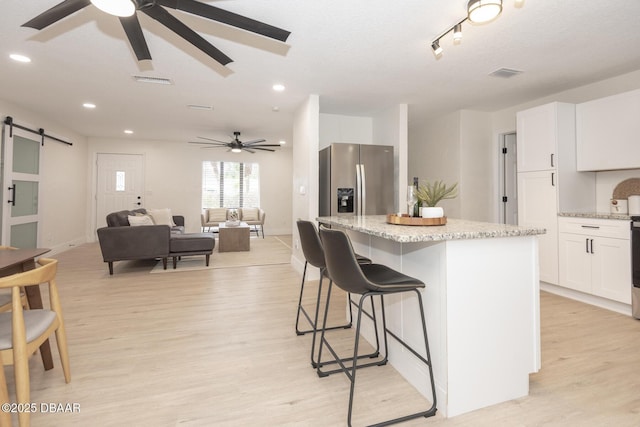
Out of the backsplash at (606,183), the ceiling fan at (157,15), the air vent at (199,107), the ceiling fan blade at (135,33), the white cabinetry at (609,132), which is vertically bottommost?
the backsplash at (606,183)

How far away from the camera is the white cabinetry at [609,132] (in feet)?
Answer: 10.3

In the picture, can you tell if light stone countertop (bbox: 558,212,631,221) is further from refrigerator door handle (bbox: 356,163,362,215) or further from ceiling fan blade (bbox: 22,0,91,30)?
ceiling fan blade (bbox: 22,0,91,30)

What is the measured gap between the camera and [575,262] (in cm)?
332

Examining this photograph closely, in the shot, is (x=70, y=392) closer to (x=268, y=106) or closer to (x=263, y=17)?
(x=263, y=17)

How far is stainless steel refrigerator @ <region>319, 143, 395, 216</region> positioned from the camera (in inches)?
171

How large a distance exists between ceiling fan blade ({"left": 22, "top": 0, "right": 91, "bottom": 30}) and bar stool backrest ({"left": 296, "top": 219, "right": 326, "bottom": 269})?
5.66 ft

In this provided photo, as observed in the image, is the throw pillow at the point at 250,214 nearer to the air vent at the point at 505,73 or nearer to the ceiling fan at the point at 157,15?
the air vent at the point at 505,73

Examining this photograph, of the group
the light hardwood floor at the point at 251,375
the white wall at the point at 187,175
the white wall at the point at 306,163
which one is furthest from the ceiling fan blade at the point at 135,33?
the white wall at the point at 187,175

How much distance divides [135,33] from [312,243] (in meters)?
1.71

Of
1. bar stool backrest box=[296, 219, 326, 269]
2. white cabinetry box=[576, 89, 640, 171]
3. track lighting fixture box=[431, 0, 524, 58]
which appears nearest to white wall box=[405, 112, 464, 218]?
white cabinetry box=[576, 89, 640, 171]

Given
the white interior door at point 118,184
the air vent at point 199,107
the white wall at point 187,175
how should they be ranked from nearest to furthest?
the air vent at point 199,107 → the white interior door at point 118,184 → the white wall at point 187,175

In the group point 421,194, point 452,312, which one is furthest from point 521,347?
point 421,194

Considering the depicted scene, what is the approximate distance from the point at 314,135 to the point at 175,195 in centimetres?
532

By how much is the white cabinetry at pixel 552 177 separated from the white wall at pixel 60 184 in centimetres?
717
